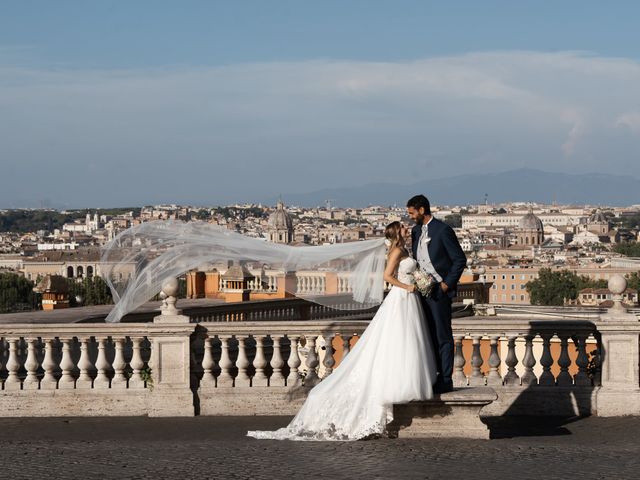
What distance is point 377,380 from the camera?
378 inches

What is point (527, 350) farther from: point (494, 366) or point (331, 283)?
point (331, 283)

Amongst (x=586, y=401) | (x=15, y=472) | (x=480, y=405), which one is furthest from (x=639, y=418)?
(x=15, y=472)

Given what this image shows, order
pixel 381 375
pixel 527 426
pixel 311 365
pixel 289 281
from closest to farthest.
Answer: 1. pixel 381 375
2. pixel 527 426
3. pixel 311 365
4. pixel 289 281

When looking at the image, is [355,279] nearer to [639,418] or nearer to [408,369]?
[408,369]

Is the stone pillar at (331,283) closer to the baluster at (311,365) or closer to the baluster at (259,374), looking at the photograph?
the baluster at (311,365)

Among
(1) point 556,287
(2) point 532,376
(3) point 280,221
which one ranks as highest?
(3) point 280,221

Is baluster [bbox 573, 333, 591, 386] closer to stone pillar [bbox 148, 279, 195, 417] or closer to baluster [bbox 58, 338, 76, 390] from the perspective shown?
stone pillar [bbox 148, 279, 195, 417]

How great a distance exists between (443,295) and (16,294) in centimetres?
8159

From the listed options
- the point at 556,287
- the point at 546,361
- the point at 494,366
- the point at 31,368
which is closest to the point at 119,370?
the point at 31,368

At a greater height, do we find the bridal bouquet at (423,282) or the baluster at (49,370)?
the bridal bouquet at (423,282)

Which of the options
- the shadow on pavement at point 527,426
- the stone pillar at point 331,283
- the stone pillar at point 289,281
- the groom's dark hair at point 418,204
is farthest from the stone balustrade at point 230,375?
the groom's dark hair at point 418,204

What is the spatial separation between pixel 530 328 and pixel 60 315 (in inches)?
243

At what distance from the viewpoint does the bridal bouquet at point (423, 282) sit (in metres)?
9.66

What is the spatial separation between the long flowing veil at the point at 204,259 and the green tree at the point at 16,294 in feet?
232
